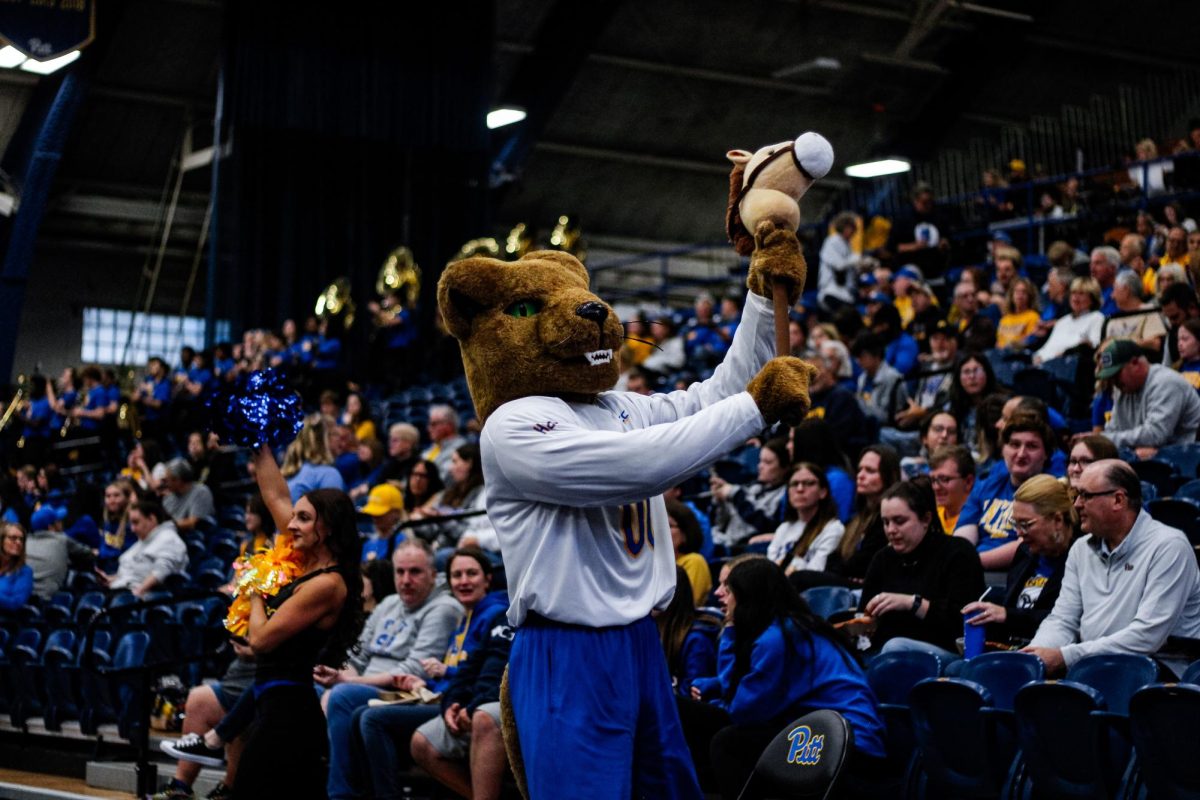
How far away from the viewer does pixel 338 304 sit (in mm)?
18234

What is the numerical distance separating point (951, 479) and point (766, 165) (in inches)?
143

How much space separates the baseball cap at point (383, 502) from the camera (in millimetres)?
8883

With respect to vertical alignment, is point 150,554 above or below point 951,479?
below

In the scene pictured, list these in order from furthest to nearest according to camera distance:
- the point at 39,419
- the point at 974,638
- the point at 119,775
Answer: the point at 39,419 → the point at 119,775 → the point at 974,638

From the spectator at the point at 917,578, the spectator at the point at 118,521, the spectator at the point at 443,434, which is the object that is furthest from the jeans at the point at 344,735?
the spectator at the point at 118,521

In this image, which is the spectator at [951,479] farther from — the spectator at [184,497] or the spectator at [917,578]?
the spectator at [184,497]

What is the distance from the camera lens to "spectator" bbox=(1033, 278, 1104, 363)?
29.1 feet

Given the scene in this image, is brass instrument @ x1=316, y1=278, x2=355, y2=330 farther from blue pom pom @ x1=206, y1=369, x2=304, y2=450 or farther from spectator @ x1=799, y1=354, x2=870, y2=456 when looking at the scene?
blue pom pom @ x1=206, y1=369, x2=304, y2=450

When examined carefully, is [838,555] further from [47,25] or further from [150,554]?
[47,25]

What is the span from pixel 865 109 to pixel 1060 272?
1107 cm

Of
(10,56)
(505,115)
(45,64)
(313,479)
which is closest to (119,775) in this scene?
(313,479)

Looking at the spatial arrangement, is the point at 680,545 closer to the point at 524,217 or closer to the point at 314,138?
the point at 314,138

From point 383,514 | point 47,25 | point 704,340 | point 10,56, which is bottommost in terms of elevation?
point 383,514

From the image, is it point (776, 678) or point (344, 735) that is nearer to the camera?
point (776, 678)
